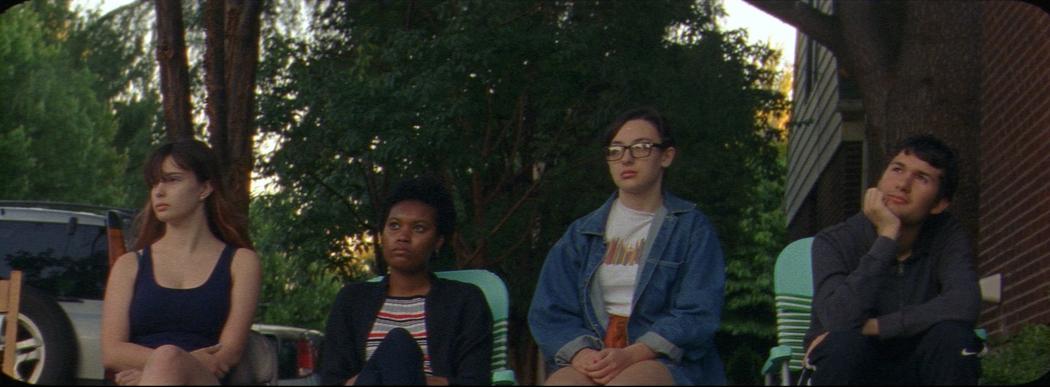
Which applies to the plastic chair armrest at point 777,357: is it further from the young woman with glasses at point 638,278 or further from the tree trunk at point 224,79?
the tree trunk at point 224,79

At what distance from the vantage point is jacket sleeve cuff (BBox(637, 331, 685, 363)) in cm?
523

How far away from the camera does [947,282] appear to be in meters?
5.22

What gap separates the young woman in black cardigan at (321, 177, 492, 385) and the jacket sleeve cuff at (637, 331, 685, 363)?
586 mm

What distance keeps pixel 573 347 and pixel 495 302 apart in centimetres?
86

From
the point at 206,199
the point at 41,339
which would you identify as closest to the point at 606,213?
the point at 206,199

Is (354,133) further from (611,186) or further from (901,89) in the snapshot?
(901,89)

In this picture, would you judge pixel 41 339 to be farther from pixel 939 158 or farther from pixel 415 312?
pixel 939 158

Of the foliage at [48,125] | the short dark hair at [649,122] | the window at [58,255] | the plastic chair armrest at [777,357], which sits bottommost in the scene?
the plastic chair armrest at [777,357]

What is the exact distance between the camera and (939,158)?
5.38 m

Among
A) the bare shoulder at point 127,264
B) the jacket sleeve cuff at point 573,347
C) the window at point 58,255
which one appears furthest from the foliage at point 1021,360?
the window at point 58,255

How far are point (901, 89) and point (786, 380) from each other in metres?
4.36

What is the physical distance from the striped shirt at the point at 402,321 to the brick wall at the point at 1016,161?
15.2ft

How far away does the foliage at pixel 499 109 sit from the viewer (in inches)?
542

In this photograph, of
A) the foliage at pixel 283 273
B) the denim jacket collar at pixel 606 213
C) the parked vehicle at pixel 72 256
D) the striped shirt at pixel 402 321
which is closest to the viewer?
the striped shirt at pixel 402 321
